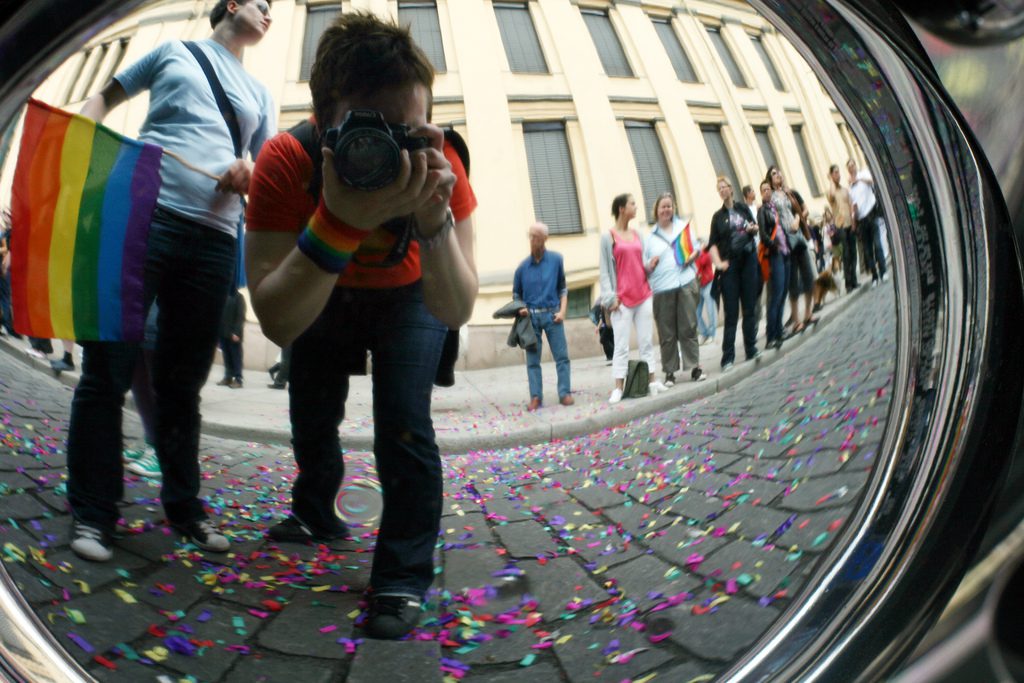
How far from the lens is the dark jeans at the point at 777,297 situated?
817 mm

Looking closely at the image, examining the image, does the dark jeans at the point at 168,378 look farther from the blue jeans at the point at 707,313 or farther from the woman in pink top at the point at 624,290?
the blue jeans at the point at 707,313

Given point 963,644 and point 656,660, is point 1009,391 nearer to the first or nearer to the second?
point 963,644

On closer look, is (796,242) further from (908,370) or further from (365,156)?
(365,156)

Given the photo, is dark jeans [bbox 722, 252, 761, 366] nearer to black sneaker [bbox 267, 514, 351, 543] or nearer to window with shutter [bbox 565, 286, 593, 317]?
window with shutter [bbox 565, 286, 593, 317]

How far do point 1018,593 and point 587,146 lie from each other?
81 centimetres

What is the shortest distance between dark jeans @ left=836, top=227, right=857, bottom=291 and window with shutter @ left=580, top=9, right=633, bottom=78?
31cm

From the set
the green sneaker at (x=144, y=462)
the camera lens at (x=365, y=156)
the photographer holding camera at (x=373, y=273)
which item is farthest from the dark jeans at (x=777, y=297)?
the green sneaker at (x=144, y=462)

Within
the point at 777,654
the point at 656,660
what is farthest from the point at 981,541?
the point at 656,660

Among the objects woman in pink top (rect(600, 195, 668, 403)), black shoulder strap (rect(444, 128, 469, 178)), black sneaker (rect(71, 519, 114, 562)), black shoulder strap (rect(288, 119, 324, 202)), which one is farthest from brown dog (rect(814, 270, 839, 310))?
black sneaker (rect(71, 519, 114, 562))

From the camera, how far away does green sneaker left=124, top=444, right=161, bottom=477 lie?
72cm

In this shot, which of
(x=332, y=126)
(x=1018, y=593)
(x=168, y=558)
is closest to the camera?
(x=332, y=126)

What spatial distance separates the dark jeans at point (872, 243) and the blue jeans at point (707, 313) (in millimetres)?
188

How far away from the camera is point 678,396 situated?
79cm

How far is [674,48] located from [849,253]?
0.31m
